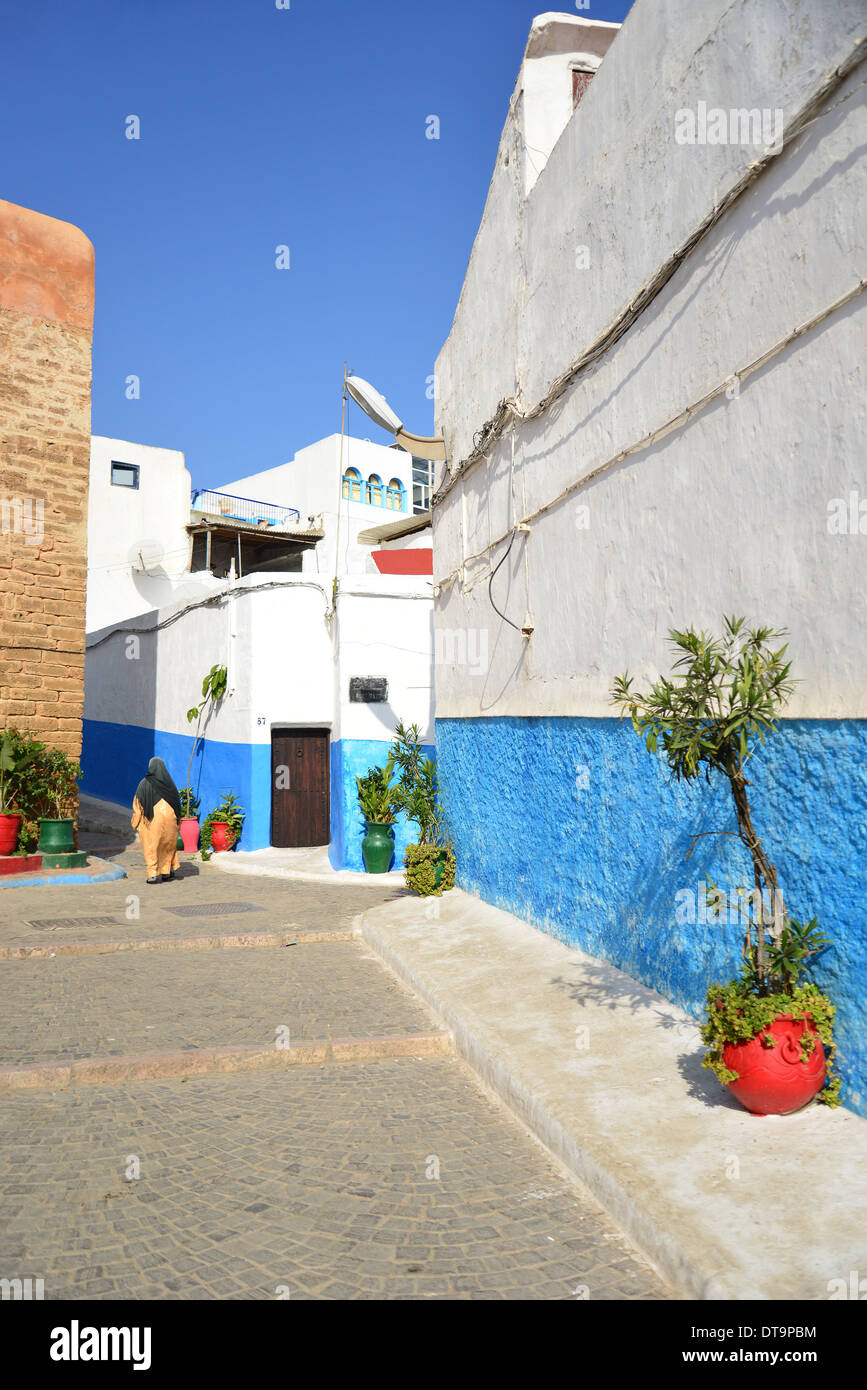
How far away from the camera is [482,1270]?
3.32m

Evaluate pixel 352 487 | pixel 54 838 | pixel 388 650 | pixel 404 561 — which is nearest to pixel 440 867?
pixel 388 650

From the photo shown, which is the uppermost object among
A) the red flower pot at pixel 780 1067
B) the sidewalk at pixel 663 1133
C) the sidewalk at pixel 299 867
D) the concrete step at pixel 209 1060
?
the red flower pot at pixel 780 1067

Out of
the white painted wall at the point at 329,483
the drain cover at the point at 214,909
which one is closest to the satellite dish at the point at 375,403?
the drain cover at the point at 214,909

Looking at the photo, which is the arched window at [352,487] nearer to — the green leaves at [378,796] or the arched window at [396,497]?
the arched window at [396,497]

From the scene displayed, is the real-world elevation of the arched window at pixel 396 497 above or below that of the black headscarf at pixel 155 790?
above

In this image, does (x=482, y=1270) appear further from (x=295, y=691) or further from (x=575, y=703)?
(x=295, y=691)

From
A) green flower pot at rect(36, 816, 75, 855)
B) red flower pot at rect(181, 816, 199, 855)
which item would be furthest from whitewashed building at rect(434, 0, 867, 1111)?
red flower pot at rect(181, 816, 199, 855)

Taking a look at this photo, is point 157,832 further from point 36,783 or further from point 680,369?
point 680,369

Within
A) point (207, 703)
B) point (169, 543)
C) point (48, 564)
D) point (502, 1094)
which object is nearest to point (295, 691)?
point (207, 703)

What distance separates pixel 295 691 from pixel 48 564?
4540 millimetres

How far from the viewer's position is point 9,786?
13.4 meters

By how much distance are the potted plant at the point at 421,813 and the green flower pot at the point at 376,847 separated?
1.83 feet

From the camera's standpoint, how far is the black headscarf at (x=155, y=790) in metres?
13.1

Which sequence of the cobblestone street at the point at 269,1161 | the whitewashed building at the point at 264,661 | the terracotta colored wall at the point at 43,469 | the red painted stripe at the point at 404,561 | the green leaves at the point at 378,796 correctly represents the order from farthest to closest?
1. the red painted stripe at the point at 404,561
2. the whitewashed building at the point at 264,661
3. the green leaves at the point at 378,796
4. the terracotta colored wall at the point at 43,469
5. the cobblestone street at the point at 269,1161
